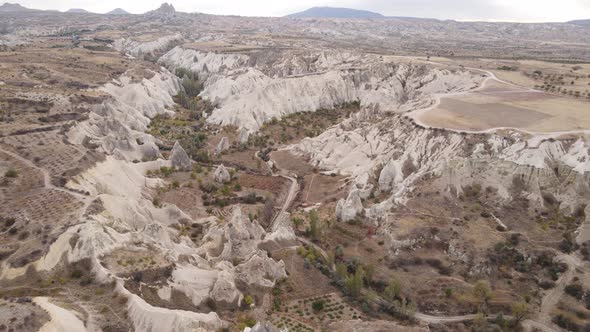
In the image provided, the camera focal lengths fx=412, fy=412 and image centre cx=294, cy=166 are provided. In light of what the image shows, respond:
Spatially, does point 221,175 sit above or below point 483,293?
above

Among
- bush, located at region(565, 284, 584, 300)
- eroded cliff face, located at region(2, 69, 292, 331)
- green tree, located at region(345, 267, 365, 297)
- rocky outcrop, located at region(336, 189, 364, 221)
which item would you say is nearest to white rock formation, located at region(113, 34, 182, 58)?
eroded cliff face, located at region(2, 69, 292, 331)

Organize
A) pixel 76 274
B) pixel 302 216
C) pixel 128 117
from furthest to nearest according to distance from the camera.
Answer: pixel 128 117 → pixel 302 216 → pixel 76 274

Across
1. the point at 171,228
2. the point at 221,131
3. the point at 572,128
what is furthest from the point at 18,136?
the point at 572,128

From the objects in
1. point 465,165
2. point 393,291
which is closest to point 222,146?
point 465,165

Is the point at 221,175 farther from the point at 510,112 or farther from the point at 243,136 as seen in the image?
the point at 510,112

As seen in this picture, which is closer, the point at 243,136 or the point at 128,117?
the point at 243,136

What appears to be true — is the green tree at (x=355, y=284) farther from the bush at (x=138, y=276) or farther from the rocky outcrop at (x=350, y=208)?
the bush at (x=138, y=276)

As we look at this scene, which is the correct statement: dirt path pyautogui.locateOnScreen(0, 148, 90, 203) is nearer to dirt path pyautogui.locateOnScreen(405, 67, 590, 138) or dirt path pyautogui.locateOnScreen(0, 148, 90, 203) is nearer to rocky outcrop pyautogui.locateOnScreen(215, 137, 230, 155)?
rocky outcrop pyautogui.locateOnScreen(215, 137, 230, 155)

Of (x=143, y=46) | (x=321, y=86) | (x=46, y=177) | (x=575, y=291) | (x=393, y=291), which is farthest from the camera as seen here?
(x=143, y=46)
